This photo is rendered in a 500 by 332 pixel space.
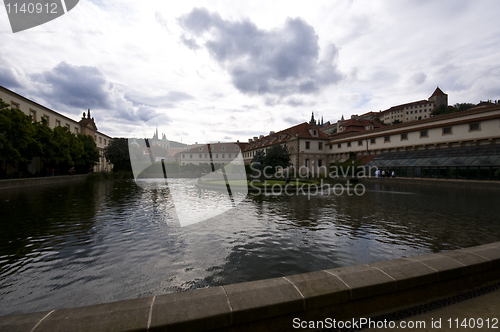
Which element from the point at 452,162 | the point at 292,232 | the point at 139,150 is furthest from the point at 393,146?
the point at 139,150

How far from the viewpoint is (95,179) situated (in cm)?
4028

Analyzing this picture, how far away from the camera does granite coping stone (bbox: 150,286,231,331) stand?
227 cm

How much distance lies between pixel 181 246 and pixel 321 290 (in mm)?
4962

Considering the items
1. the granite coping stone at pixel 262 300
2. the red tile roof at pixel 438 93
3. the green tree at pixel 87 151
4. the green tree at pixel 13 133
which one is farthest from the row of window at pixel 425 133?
the red tile roof at pixel 438 93

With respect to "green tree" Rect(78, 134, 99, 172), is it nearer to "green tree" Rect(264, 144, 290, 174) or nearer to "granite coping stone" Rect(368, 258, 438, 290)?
"green tree" Rect(264, 144, 290, 174)

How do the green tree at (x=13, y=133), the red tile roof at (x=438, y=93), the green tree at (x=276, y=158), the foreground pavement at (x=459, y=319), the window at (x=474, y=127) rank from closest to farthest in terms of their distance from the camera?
the foreground pavement at (x=459, y=319)
the green tree at (x=13, y=133)
the window at (x=474, y=127)
the green tree at (x=276, y=158)
the red tile roof at (x=438, y=93)

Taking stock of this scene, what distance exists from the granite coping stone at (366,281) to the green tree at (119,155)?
5793 centimetres

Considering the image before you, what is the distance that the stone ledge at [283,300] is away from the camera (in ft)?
7.43

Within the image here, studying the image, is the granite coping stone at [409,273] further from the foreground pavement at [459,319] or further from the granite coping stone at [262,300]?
the granite coping stone at [262,300]

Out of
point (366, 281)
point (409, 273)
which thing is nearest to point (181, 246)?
point (366, 281)

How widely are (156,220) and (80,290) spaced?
5640 mm

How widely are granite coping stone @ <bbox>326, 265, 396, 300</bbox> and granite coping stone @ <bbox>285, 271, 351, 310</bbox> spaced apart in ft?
0.32

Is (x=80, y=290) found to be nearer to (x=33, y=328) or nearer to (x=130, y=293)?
(x=130, y=293)

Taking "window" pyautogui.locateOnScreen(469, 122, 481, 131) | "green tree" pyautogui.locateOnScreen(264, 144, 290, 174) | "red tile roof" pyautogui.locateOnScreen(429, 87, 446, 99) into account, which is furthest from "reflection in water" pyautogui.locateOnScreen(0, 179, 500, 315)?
Answer: "red tile roof" pyautogui.locateOnScreen(429, 87, 446, 99)
